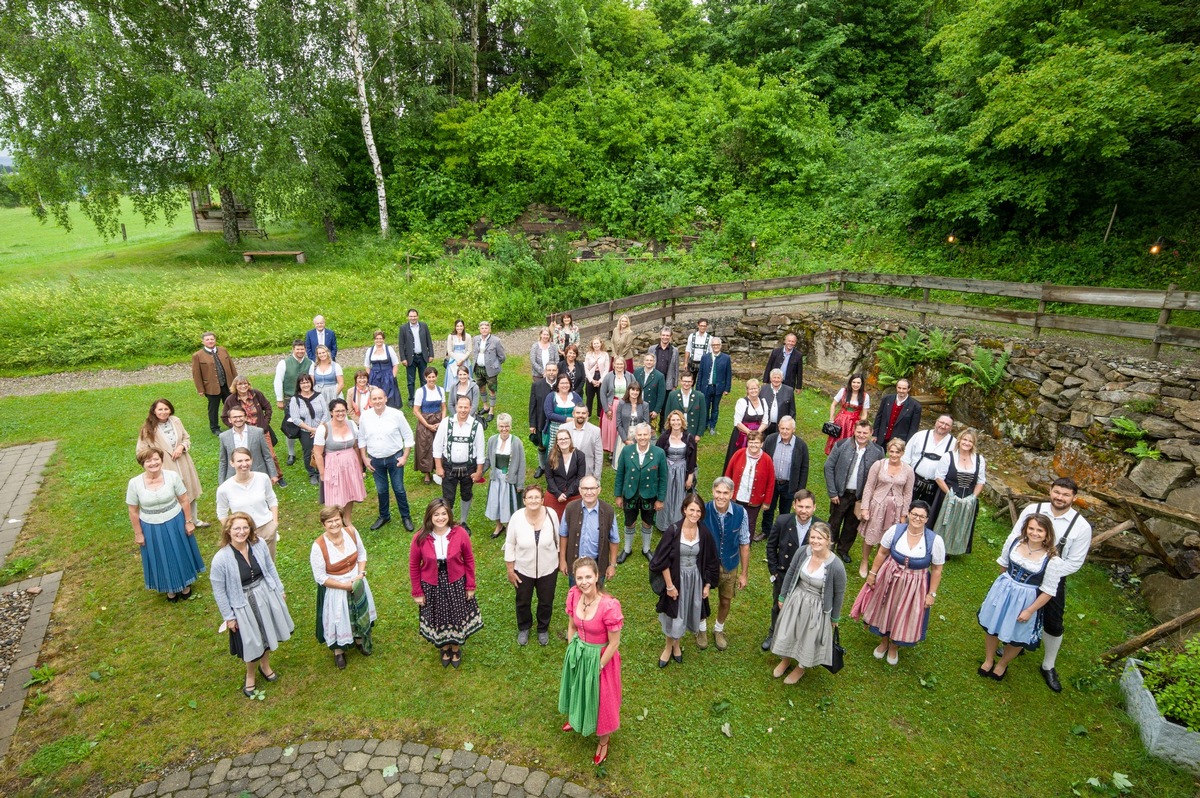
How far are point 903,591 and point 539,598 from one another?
343 centimetres

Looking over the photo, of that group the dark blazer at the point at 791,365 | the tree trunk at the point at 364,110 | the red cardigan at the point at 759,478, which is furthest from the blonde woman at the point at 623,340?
the tree trunk at the point at 364,110

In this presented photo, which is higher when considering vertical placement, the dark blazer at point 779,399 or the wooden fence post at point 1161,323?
the wooden fence post at point 1161,323

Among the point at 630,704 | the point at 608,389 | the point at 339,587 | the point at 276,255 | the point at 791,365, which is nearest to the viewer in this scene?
the point at 339,587

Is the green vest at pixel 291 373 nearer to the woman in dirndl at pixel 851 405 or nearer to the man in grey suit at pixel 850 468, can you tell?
the man in grey suit at pixel 850 468

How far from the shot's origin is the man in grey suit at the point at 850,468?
21.9 ft

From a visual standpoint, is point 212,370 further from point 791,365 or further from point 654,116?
point 654,116

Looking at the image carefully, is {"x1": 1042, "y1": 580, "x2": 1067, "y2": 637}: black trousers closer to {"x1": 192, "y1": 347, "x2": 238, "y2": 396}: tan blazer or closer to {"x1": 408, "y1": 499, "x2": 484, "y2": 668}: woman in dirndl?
{"x1": 408, "y1": 499, "x2": 484, "y2": 668}: woman in dirndl

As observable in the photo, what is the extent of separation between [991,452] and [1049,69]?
26.4ft

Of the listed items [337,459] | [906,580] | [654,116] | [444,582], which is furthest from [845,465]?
[654,116]

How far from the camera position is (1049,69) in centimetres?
1166

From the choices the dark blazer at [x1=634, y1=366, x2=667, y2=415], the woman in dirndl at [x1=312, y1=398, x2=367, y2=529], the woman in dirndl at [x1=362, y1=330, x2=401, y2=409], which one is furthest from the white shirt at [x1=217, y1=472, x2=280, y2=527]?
the dark blazer at [x1=634, y1=366, x2=667, y2=415]

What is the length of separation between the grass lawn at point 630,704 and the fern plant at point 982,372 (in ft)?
14.9

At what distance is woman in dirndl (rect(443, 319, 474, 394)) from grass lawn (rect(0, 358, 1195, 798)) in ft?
12.0

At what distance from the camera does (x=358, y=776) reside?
→ 14.6 ft
